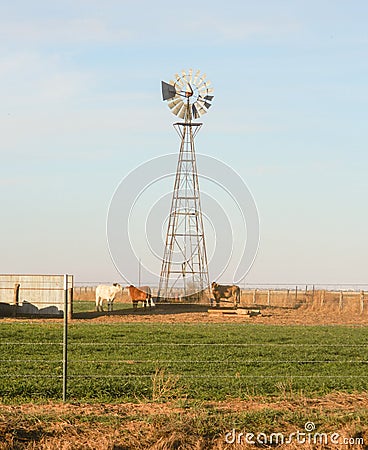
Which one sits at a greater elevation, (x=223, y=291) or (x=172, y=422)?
(x=223, y=291)

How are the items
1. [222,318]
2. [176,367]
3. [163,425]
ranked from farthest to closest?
[222,318]
[176,367]
[163,425]

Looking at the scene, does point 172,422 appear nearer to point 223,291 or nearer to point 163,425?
point 163,425

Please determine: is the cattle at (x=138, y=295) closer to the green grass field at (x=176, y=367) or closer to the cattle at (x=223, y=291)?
the cattle at (x=223, y=291)

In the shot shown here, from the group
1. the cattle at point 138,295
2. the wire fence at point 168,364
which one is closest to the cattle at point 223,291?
the cattle at point 138,295

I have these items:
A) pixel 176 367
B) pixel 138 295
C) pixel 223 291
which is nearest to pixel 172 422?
pixel 176 367

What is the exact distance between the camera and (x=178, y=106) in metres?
42.3

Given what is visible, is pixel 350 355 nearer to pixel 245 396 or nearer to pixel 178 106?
pixel 245 396

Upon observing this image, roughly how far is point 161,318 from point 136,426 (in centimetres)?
2485

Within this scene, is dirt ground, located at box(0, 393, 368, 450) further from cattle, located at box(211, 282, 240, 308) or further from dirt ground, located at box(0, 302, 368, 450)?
cattle, located at box(211, 282, 240, 308)

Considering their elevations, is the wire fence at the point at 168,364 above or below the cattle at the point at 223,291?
below

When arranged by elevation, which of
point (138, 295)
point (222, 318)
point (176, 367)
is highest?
point (138, 295)

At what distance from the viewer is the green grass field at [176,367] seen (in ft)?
41.8

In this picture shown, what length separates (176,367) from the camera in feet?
52.0

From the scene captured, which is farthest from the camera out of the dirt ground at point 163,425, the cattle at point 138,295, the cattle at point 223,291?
the cattle at point 223,291
